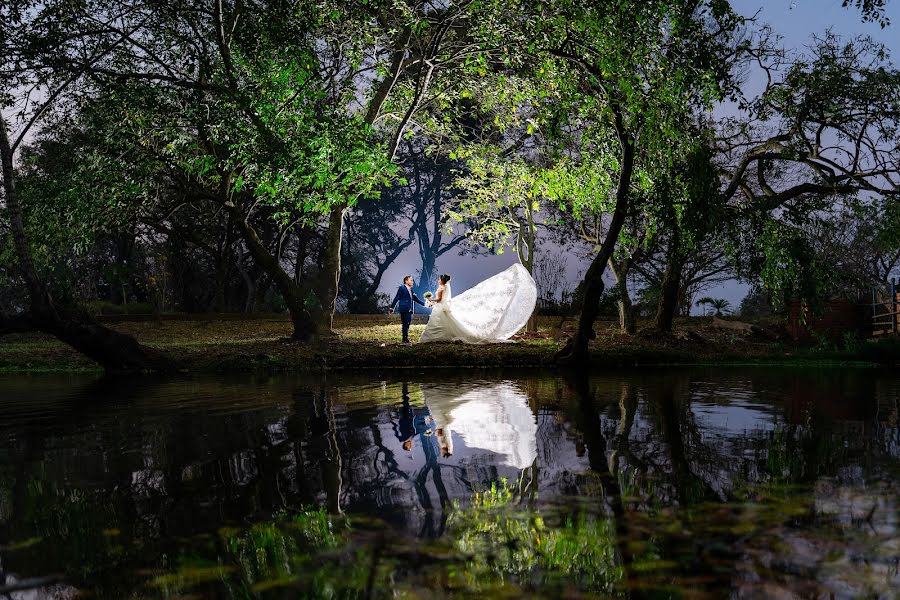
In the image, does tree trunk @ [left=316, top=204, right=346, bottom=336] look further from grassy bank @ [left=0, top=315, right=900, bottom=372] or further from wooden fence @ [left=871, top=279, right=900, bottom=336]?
wooden fence @ [left=871, top=279, right=900, bottom=336]

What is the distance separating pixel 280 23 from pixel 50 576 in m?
12.3

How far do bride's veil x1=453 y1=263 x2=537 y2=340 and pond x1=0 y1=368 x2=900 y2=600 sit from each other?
1100 centimetres

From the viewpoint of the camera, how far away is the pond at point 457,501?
10.6 ft

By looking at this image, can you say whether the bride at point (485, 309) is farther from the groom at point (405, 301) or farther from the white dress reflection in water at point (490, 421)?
the white dress reflection in water at point (490, 421)

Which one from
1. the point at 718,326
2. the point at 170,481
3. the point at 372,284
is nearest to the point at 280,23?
the point at 170,481

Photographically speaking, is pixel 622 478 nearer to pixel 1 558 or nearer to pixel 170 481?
pixel 170 481

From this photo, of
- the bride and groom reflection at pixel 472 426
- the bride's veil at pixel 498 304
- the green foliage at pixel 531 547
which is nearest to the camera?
the green foliage at pixel 531 547

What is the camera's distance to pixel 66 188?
53.4 feet

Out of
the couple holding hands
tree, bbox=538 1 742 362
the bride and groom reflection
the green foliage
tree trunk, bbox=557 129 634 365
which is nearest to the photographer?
the green foliage

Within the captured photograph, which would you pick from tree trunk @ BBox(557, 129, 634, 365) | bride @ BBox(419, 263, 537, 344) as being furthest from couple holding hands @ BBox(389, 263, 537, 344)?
tree trunk @ BBox(557, 129, 634, 365)

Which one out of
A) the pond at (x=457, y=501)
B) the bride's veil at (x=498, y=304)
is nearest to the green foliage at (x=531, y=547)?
the pond at (x=457, y=501)

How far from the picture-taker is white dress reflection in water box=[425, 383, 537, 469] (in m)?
6.06

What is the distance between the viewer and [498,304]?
20234 millimetres

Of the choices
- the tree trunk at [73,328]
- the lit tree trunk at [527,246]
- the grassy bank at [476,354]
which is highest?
the lit tree trunk at [527,246]
